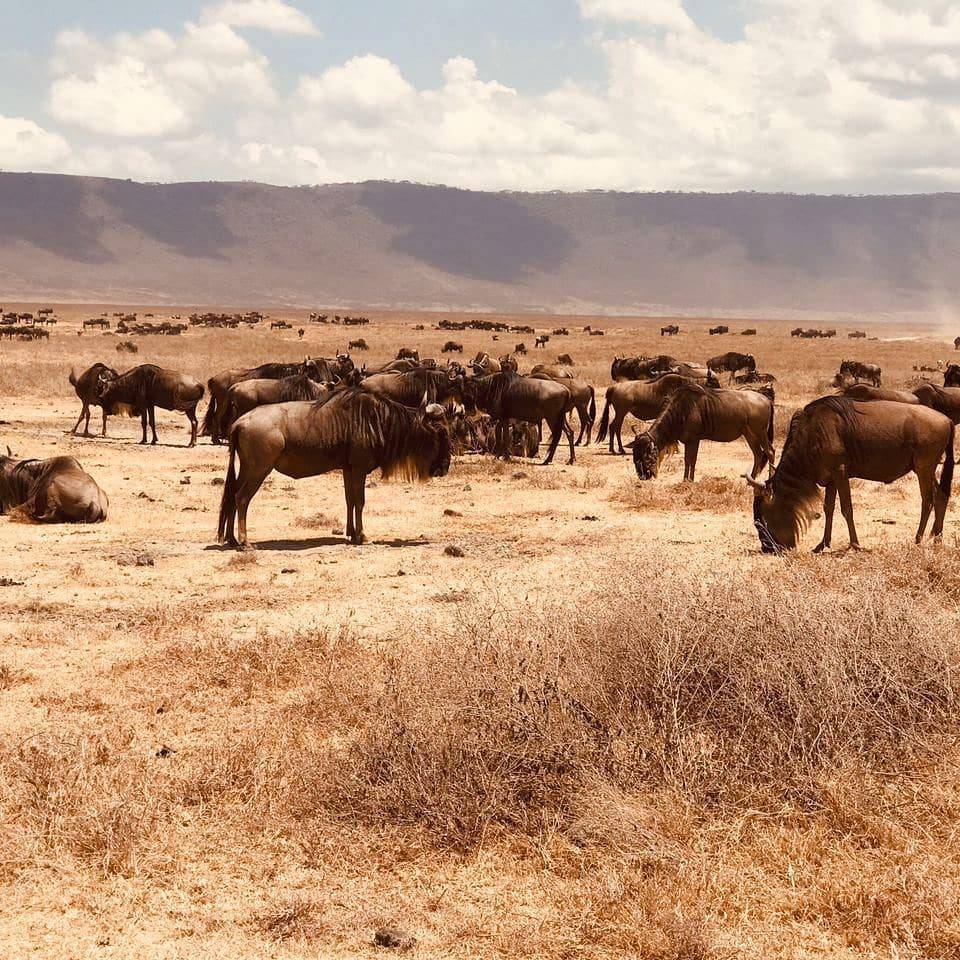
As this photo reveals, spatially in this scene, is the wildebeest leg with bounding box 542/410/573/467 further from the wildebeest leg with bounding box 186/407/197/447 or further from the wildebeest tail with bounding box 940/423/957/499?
the wildebeest tail with bounding box 940/423/957/499

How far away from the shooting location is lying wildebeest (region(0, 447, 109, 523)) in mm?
14086

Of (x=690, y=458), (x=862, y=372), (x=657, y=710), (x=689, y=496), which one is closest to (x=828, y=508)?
(x=689, y=496)

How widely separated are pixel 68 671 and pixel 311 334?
61550 millimetres

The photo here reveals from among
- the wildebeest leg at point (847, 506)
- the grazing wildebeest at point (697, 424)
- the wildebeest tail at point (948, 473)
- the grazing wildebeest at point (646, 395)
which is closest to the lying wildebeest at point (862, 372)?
the grazing wildebeest at point (646, 395)

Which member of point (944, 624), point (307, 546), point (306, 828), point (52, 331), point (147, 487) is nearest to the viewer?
point (306, 828)

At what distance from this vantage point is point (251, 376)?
21.7m

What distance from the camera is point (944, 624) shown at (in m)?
6.27

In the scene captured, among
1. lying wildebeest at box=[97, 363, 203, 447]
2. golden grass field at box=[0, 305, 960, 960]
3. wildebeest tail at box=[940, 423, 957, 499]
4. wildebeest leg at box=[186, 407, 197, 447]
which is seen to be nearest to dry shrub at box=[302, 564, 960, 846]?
golden grass field at box=[0, 305, 960, 960]

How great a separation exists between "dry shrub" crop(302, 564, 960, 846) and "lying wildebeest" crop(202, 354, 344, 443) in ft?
51.5

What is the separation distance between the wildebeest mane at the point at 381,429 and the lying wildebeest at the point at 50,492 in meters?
3.42

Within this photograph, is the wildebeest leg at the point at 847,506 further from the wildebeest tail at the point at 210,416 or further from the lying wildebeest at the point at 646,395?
the wildebeest tail at the point at 210,416

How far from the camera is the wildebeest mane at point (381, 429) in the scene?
12875 millimetres

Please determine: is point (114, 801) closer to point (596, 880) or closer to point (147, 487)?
point (596, 880)

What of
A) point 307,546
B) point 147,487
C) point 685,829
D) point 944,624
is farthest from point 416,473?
point 685,829
